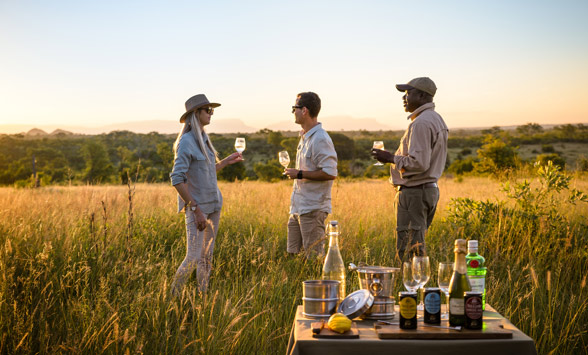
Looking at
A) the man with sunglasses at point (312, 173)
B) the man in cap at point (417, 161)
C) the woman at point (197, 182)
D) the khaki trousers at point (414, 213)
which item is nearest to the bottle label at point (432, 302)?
the man in cap at point (417, 161)

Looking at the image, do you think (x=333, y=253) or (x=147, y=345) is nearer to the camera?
(x=333, y=253)

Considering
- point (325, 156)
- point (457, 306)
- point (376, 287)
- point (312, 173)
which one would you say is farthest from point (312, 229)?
point (457, 306)

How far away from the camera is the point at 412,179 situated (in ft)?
14.0

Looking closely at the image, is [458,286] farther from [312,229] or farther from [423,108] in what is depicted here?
[312,229]

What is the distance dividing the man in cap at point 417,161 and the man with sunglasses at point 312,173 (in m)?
0.50

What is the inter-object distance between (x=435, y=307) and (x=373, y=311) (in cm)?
30

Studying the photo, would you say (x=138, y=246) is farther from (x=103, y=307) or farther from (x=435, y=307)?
(x=435, y=307)

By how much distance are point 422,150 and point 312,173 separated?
1020 millimetres

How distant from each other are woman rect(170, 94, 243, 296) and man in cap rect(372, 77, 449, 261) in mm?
1460

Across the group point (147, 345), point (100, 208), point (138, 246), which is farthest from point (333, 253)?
point (100, 208)

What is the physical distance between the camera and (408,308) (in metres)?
2.09

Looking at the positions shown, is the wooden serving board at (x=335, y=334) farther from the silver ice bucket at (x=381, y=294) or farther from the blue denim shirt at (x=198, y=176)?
the blue denim shirt at (x=198, y=176)

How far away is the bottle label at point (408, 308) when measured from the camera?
2.09 meters

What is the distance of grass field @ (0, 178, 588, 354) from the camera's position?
3.24m
